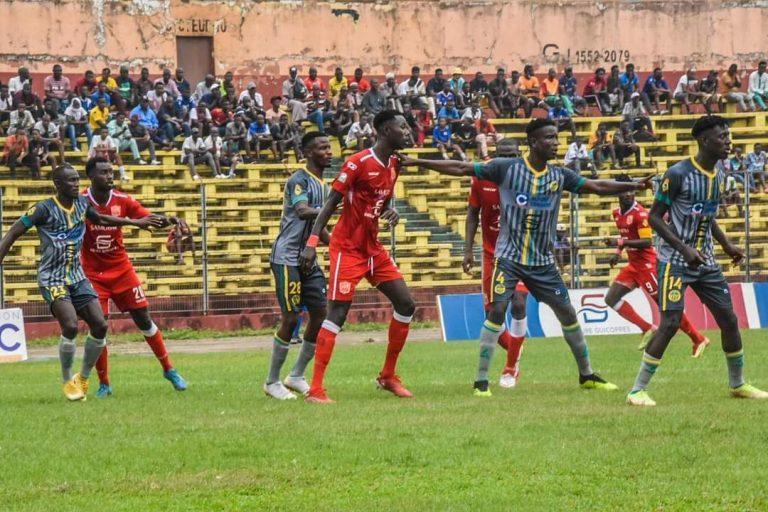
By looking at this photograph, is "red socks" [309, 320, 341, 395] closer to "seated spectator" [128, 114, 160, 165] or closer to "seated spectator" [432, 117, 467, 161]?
"seated spectator" [128, 114, 160, 165]

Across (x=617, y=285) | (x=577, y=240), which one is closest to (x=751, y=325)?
(x=577, y=240)

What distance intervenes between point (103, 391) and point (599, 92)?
26.1 m

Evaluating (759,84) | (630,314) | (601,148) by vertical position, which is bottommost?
(630,314)

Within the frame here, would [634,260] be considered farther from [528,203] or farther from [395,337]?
[395,337]

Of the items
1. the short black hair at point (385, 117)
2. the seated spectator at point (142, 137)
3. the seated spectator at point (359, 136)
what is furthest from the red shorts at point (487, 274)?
the seated spectator at point (359, 136)

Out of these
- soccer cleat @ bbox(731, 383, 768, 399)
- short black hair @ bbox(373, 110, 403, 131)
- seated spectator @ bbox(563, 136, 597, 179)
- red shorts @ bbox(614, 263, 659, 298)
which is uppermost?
short black hair @ bbox(373, 110, 403, 131)

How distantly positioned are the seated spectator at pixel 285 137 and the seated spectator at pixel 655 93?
10364 millimetres

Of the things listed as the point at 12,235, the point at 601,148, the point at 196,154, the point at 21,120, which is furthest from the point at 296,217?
the point at 601,148

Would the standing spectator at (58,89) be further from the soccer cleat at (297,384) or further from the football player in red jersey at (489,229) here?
the soccer cleat at (297,384)

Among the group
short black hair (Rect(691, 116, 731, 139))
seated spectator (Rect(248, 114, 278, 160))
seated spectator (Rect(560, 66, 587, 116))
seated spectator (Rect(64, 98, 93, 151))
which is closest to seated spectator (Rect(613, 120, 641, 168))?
seated spectator (Rect(560, 66, 587, 116))

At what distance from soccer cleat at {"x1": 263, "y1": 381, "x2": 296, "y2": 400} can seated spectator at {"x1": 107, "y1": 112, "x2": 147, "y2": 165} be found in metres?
19.1

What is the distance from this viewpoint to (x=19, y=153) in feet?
100.0

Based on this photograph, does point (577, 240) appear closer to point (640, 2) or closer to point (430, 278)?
point (430, 278)

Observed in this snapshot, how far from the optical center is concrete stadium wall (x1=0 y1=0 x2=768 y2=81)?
3756 centimetres
